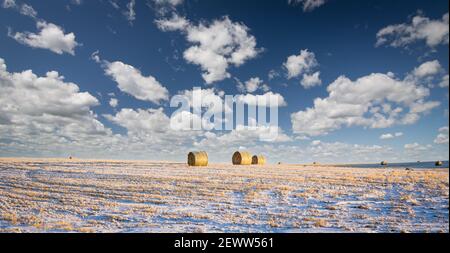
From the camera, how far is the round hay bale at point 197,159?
39.6 m

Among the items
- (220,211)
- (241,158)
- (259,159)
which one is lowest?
(220,211)

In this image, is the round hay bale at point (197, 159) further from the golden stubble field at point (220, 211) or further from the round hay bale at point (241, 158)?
the golden stubble field at point (220, 211)

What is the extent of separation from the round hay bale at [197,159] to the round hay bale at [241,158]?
29.6 feet

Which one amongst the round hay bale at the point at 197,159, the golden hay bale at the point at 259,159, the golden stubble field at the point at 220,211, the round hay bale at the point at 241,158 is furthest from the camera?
the golden hay bale at the point at 259,159

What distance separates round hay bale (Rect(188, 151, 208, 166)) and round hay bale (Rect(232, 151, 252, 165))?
9.02 metres

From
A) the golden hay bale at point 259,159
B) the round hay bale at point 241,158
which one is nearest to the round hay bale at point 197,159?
the round hay bale at point 241,158

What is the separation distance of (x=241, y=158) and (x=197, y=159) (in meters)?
10.5

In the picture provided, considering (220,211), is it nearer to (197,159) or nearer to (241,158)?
(197,159)

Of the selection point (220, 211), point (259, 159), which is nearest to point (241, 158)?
point (259, 159)

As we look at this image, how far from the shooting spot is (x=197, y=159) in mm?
39625
